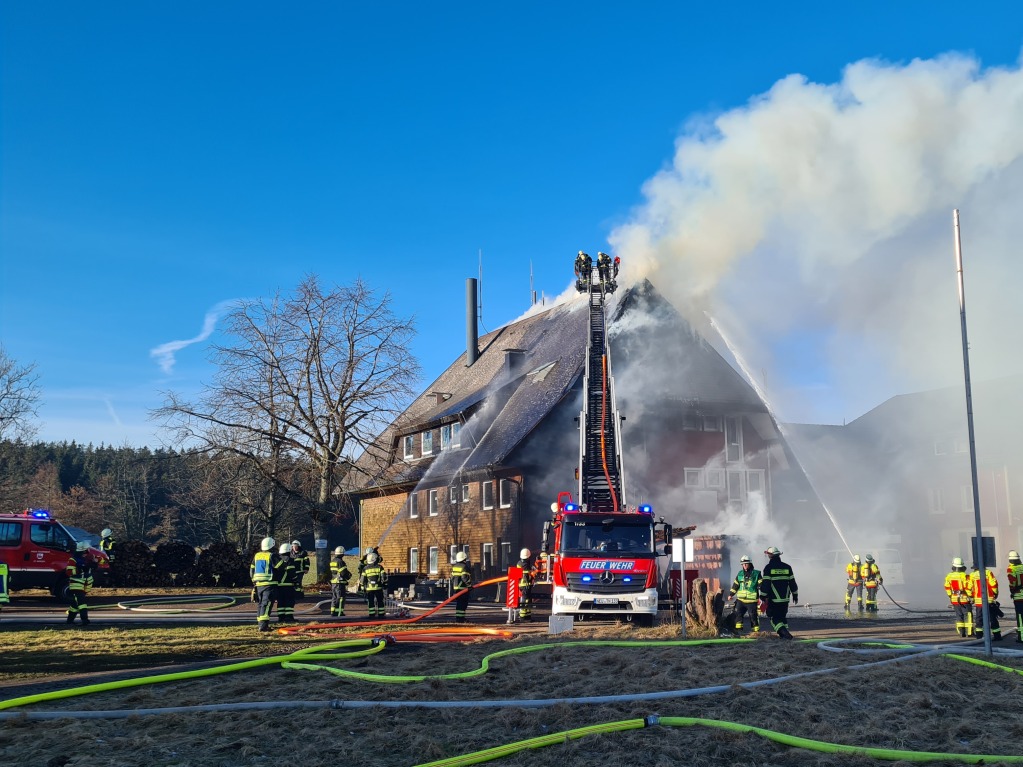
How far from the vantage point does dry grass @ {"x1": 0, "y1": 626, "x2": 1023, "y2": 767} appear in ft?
23.7

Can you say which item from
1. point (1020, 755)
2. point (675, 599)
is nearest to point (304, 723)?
point (1020, 755)

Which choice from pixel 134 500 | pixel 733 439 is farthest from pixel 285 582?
pixel 134 500

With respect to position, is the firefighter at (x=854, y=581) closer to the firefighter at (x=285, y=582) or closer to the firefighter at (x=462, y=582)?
the firefighter at (x=462, y=582)

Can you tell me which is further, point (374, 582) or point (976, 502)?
point (374, 582)

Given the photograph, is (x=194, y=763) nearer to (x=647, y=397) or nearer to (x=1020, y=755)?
(x=1020, y=755)

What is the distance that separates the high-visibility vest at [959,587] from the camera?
16.4 metres

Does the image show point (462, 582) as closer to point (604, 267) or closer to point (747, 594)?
point (747, 594)

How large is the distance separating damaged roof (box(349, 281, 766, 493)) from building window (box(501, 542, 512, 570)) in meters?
2.87

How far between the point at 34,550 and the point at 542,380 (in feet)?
57.0

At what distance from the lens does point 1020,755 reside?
727 centimetres

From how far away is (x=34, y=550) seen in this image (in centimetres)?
2270

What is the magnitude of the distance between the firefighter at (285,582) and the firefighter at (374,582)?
141 cm

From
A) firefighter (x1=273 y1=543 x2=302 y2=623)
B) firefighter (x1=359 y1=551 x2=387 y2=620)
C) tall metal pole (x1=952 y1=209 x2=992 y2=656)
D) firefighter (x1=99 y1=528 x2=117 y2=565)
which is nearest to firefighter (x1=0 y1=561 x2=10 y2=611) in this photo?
firefighter (x1=273 y1=543 x2=302 y2=623)

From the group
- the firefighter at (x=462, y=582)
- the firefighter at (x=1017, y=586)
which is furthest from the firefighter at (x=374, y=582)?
the firefighter at (x=1017, y=586)
